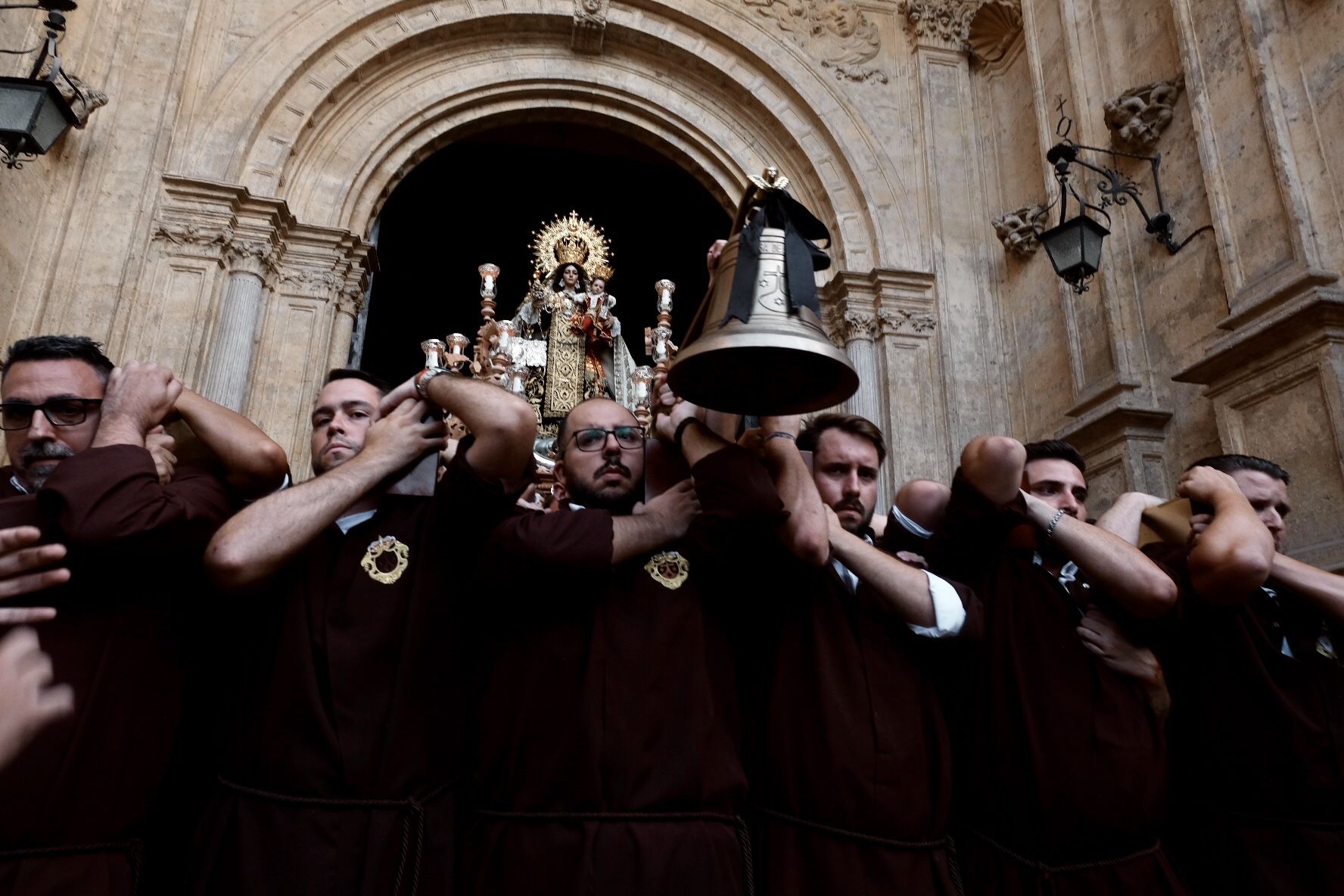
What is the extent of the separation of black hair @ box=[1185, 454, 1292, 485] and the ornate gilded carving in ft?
26.9

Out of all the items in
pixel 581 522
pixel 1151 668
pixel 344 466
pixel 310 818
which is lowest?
pixel 310 818

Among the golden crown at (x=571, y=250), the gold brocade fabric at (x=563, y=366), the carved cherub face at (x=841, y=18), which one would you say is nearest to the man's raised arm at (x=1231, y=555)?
the gold brocade fabric at (x=563, y=366)

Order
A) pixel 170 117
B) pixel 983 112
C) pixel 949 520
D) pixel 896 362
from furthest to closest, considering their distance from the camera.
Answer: pixel 983 112 → pixel 896 362 → pixel 170 117 → pixel 949 520

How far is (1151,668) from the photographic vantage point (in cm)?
226

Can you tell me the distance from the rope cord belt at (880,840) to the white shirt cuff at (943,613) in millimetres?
474

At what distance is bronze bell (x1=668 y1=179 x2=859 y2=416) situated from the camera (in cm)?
178

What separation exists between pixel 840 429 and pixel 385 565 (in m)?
1.29

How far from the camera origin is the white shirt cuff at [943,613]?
214cm

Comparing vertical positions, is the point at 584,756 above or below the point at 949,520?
below

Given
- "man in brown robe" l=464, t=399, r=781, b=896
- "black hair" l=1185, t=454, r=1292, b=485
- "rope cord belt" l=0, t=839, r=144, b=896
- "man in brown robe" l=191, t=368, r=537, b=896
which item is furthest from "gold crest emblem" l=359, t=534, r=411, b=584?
"black hair" l=1185, t=454, r=1292, b=485

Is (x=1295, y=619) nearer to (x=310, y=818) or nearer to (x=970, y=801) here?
(x=970, y=801)

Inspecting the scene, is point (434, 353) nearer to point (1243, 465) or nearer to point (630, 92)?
point (630, 92)

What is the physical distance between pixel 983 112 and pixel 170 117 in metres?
7.89

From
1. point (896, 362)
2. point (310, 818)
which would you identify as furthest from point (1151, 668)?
point (896, 362)
